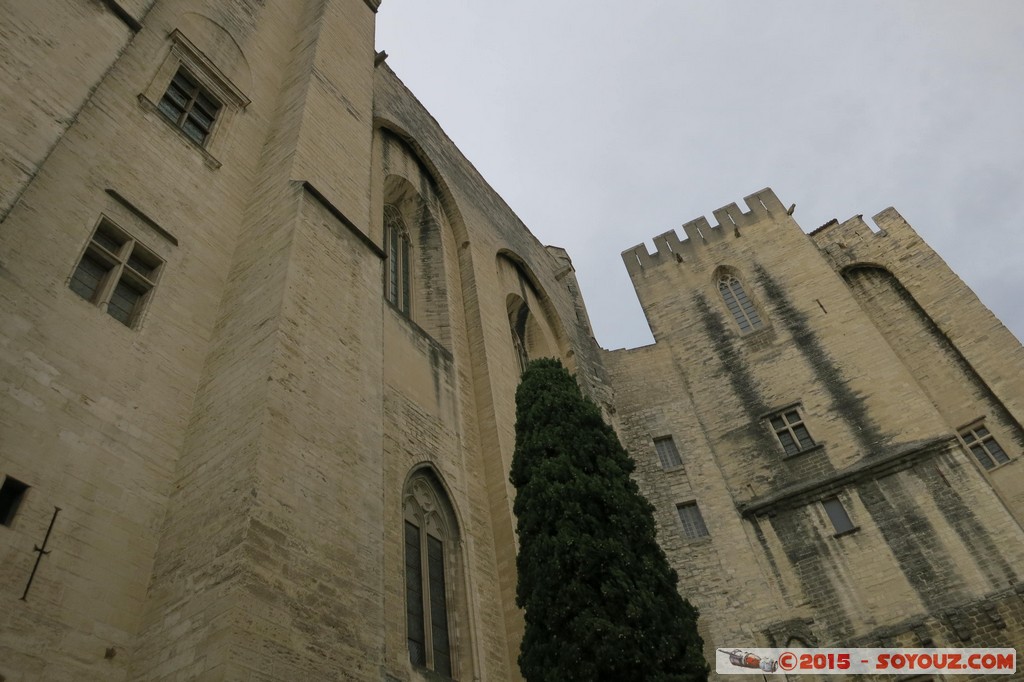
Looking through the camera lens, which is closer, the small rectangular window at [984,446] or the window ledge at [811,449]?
the small rectangular window at [984,446]

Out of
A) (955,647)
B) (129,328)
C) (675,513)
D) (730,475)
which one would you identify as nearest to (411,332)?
(129,328)

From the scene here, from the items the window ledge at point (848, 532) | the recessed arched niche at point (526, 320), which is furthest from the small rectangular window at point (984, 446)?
the recessed arched niche at point (526, 320)

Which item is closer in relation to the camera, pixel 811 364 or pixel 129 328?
pixel 129 328

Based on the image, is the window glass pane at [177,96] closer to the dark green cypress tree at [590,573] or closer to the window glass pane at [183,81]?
the window glass pane at [183,81]

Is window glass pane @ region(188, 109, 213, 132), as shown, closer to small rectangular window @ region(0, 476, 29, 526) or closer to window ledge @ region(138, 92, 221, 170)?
window ledge @ region(138, 92, 221, 170)

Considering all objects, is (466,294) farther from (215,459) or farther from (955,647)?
(955,647)

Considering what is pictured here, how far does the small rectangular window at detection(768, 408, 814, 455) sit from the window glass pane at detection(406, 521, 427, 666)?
8.98m

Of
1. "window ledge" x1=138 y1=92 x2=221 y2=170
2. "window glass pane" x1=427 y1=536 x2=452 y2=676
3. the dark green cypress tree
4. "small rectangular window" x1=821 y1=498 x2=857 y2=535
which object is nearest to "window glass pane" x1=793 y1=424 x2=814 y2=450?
"small rectangular window" x1=821 y1=498 x2=857 y2=535

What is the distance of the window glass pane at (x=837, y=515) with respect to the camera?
1275cm

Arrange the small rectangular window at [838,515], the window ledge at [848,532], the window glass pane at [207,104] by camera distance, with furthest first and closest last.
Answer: the small rectangular window at [838,515] < the window ledge at [848,532] < the window glass pane at [207,104]

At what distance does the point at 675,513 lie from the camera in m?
13.9

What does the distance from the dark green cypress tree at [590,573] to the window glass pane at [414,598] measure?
1.03 meters

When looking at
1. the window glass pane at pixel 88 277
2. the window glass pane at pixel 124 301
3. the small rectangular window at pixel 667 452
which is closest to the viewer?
the window glass pane at pixel 88 277

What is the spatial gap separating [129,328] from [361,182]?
4015 mm
